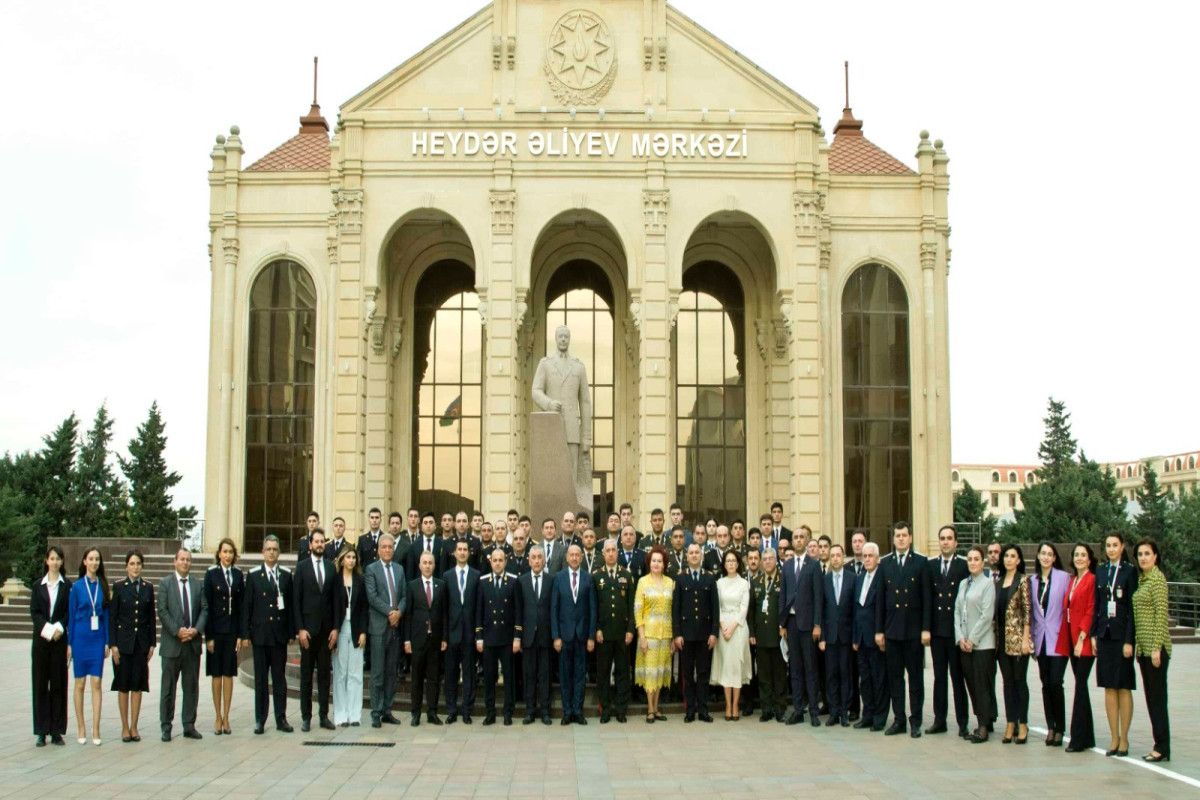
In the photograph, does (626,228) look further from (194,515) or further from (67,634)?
(194,515)

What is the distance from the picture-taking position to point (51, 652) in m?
12.8

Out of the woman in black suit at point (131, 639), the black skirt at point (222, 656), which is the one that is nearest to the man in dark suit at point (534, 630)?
the black skirt at point (222, 656)

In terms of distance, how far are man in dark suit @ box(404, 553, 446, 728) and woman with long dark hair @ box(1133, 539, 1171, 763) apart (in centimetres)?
766

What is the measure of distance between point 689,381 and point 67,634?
23.7m

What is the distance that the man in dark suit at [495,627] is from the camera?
13.9m

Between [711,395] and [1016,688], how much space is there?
884 inches

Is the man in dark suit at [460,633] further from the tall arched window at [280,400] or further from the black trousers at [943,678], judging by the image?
the tall arched window at [280,400]

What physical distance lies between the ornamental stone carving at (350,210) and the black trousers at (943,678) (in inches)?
824

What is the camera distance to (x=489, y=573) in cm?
1454

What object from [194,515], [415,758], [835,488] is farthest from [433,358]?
[415,758]

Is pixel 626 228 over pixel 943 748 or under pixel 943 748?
over

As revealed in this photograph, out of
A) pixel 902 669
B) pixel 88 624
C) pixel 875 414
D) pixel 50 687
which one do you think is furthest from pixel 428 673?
pixel 875 414

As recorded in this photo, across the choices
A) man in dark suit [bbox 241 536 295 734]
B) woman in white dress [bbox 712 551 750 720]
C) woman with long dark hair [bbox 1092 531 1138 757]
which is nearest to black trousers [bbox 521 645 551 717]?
woman in white dress [bbox 712 551 750 720]

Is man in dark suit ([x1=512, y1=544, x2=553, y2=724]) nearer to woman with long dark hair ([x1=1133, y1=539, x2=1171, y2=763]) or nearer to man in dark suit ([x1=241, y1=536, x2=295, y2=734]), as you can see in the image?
man in dark suit ([x1=241, y1=536, x2=295, y2=734])
